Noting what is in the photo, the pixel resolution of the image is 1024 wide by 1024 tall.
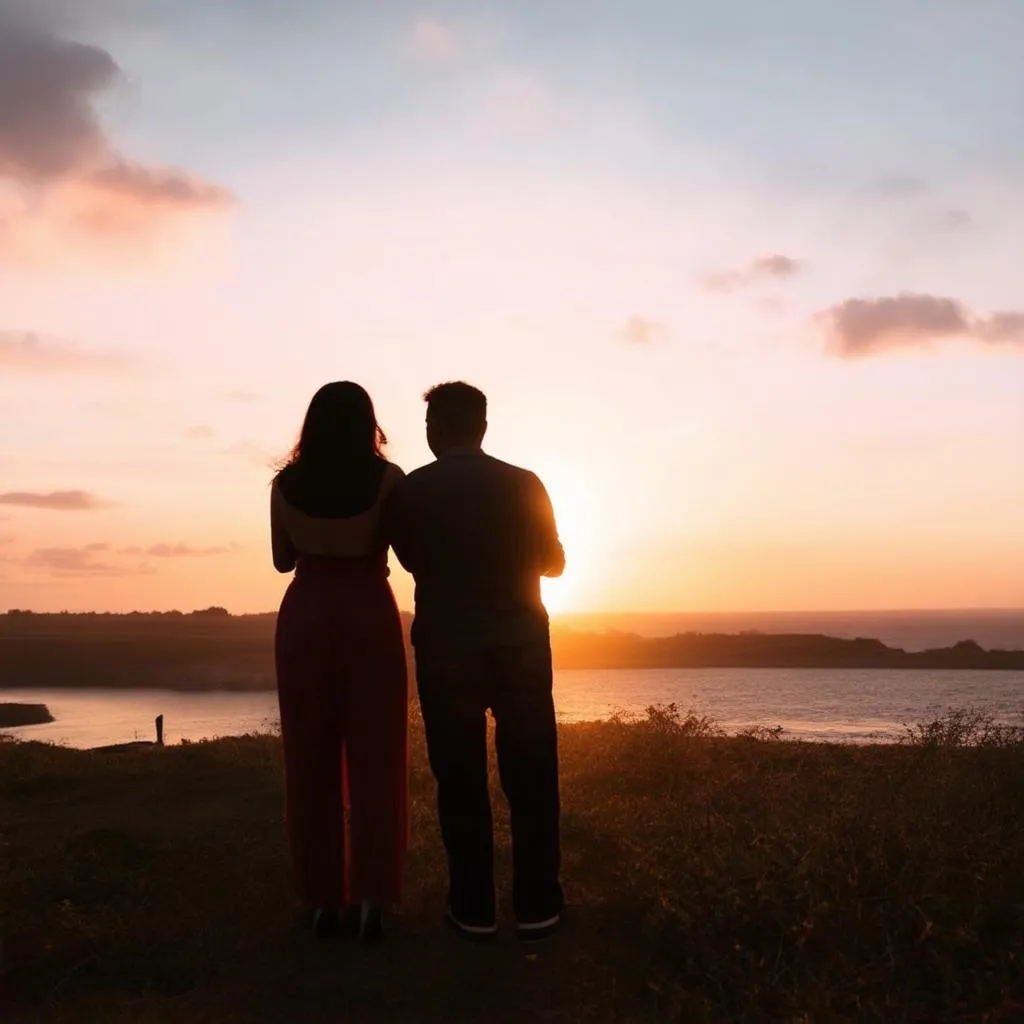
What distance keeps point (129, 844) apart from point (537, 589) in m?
3.40

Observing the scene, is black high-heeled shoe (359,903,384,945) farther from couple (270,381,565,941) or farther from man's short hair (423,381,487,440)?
man's short hair (423,381,487,440)

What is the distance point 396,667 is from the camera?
462cm

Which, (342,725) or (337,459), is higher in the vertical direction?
(337,459)

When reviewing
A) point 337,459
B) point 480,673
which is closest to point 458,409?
point 337,459

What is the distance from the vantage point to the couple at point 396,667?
451cm

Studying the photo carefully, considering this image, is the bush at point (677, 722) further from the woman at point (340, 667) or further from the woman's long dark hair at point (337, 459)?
the woman's long dark hair at point (337, 459)

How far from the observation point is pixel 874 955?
12.4ft

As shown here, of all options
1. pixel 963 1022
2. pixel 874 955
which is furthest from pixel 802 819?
pixel 963 1022

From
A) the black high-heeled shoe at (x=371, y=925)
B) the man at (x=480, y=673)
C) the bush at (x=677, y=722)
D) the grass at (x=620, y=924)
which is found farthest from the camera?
the bush at (x=677, y=722)

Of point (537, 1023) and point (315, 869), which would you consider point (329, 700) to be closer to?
point (315, 869)

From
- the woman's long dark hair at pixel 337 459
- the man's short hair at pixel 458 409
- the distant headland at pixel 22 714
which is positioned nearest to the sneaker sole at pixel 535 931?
the woman's long dark hair at pixel 337 459

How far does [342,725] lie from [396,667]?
388mm

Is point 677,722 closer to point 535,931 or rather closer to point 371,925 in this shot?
point 535,931

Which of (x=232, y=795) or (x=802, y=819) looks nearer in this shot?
(x=802, y=819)
